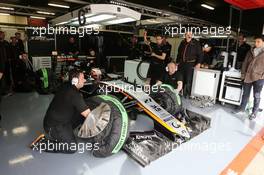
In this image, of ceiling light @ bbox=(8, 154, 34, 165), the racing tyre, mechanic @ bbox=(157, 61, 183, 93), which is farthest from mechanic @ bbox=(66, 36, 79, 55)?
the racing tyre

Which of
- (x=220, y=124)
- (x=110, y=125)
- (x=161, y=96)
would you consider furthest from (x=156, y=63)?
(x=110, y=125)

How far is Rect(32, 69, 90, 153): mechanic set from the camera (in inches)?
90.3

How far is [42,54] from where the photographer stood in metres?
6.42

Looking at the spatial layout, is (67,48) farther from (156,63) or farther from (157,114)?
(157,114)

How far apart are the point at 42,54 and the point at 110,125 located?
206 inches

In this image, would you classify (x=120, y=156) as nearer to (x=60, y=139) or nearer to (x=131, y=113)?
(x=60, y=139)

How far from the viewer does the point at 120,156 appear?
8.00 feet

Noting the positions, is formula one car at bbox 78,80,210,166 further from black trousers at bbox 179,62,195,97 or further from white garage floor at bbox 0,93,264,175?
black trousers at bbox 179,62,195,97

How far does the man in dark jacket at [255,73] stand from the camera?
3.66 metres

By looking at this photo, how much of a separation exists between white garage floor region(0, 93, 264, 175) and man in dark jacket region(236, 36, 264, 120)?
0.60 m

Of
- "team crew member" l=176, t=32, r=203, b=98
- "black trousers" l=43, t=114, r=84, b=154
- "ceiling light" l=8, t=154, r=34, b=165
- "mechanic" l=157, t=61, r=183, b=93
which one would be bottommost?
"ceiling light" l=8, t=154, r=34, b=165

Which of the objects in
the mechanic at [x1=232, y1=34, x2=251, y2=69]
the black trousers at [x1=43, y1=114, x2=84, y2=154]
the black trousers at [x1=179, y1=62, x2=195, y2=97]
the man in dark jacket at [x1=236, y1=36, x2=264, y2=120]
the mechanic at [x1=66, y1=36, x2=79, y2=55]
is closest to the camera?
the black trousers at [x1=43, y1=114, x2=84, y2=154]

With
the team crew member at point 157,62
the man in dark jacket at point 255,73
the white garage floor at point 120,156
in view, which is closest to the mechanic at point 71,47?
the team crew member at point 157,62

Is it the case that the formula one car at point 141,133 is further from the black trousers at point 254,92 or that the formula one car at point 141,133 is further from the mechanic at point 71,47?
the mechanic at point 71,47
